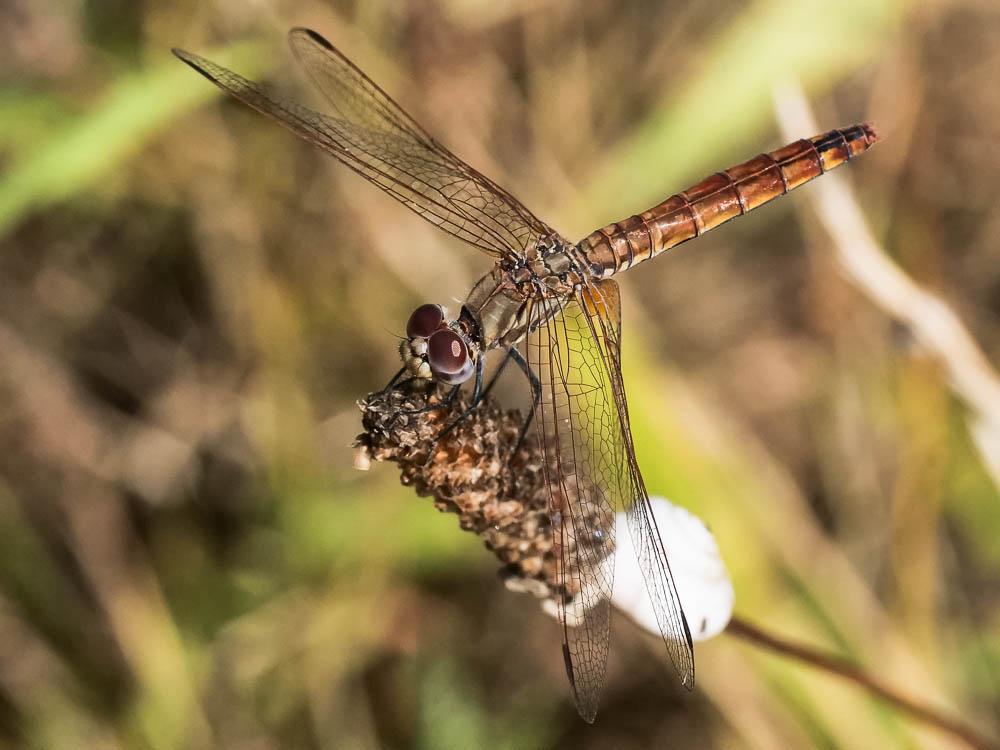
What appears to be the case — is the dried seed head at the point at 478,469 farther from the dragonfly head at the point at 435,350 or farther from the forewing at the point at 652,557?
the dragonfly head at the point at 435,350

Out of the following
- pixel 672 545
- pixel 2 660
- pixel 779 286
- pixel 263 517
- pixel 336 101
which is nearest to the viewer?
pixel 672 545

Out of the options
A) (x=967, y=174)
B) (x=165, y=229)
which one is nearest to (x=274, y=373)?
(x=165, y=229)

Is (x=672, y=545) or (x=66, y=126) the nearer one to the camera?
(x=672, y=545)

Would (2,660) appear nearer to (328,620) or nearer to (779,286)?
(328,620)

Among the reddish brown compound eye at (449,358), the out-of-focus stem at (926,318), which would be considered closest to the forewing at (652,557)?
the reddish brown compound eye at (449,358)

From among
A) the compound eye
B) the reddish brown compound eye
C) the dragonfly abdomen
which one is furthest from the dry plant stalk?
the dragonfly abdomen

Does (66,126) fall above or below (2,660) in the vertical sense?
above
